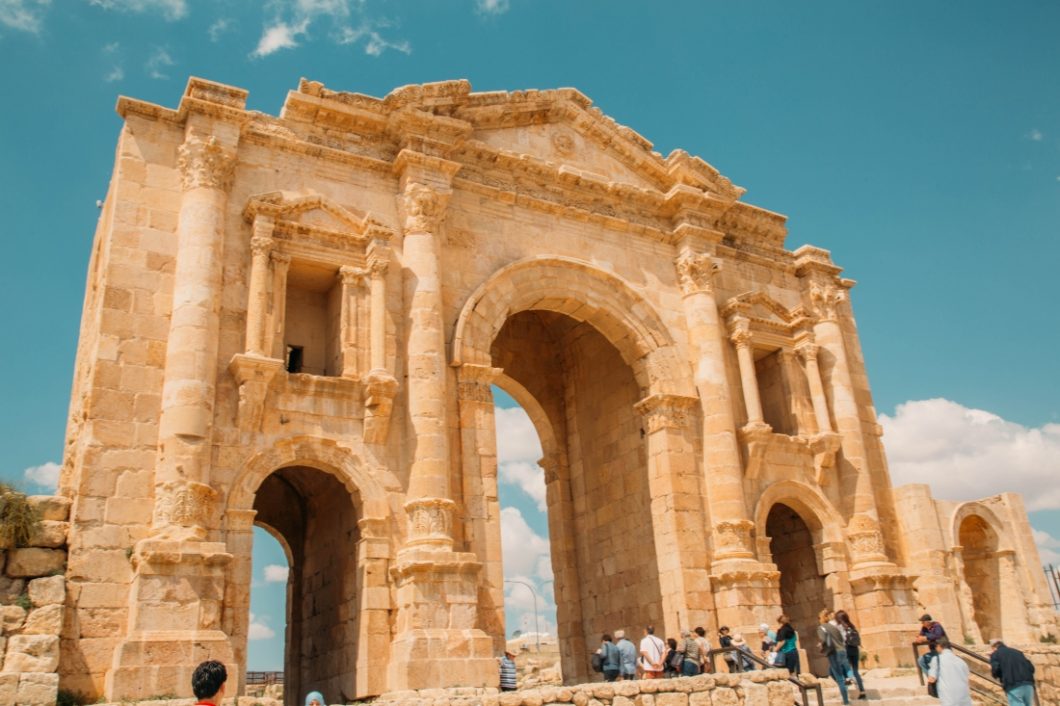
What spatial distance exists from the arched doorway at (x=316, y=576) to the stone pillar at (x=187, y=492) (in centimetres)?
252

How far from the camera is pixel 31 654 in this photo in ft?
34.5

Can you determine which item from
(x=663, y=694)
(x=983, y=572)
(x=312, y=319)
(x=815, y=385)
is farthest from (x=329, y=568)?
(x=983, y=572)

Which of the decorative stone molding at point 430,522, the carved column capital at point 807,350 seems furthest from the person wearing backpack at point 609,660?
the carved column capital at point 807,350

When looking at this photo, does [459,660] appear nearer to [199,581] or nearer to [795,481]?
[199,581]

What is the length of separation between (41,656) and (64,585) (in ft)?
3.13

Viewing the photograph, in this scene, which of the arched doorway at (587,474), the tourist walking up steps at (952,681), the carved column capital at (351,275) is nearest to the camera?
the tourist walking up steps at (952,681)

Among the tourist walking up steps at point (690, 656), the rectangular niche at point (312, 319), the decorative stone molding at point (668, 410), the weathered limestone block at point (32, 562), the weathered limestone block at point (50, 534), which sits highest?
the rectangular niche at point (312, 319)

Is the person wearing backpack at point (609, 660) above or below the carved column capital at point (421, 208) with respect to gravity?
below

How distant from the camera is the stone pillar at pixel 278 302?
1402 centimetres

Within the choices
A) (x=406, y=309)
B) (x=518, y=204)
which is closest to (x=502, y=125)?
(x=518, y=204)

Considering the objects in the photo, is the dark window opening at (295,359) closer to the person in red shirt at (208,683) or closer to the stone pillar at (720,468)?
the stone pillar at (720,468)

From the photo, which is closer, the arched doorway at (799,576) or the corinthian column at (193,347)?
the corinthian column at (193,347)

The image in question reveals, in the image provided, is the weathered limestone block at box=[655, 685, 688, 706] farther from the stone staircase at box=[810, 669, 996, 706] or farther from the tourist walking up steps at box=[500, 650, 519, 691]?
the tourist walking up steps at box=[500, 650, 519, 691]

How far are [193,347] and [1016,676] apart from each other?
11.4 m
